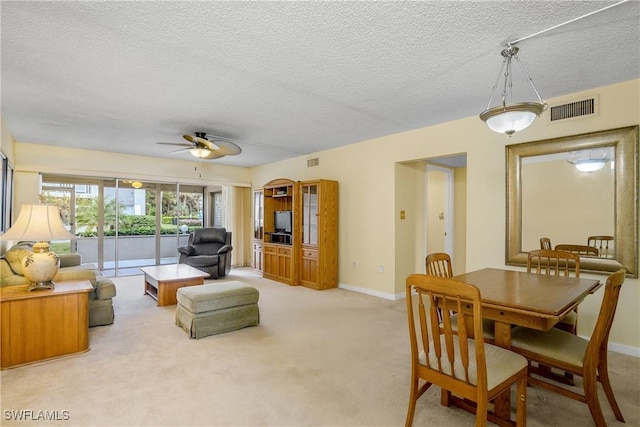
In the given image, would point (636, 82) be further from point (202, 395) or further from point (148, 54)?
point (202, 395)

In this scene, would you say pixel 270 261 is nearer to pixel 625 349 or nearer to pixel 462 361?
pixel 462 361

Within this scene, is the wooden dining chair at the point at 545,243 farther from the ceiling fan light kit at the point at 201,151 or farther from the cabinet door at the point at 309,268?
the ceiling fan light kit at the point at 201,151

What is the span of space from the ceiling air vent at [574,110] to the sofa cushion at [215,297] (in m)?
3.75

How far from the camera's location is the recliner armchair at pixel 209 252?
605 cm

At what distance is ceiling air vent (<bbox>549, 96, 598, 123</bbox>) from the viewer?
3059mm

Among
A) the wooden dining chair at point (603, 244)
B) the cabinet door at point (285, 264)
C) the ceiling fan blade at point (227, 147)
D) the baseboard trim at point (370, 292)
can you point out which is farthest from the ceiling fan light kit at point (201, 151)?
the wooden dining chair at point (603, 244)

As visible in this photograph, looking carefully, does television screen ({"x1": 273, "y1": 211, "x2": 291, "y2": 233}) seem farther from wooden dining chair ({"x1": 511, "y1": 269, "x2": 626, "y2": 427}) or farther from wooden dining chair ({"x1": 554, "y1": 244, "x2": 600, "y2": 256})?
wooden dining chair ({"x1": 511, "y1": 269, "x2": 626, "y2": 427})

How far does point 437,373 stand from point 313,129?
3594 mm

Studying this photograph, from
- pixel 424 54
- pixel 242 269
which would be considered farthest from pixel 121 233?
pixel 424 54

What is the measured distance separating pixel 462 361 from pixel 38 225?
11.4 ft

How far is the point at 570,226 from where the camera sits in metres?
3.23

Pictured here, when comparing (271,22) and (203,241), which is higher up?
(271,22)

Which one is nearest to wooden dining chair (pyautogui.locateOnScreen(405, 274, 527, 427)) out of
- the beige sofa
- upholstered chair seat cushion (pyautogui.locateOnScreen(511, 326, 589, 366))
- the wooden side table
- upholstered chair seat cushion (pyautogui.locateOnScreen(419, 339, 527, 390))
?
upholstered chair seat cushion (pyautogui.locateOnScreen(419, 339, 527, 390))

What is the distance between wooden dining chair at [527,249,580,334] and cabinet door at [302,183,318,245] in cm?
329
